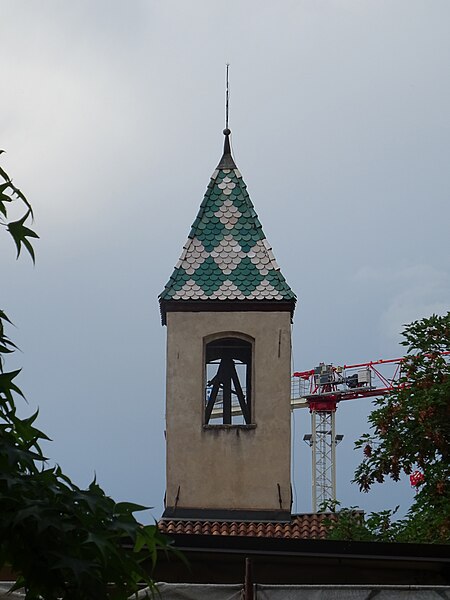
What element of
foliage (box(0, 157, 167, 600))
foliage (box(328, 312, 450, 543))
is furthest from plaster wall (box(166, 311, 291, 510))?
foliage (box(0, 157, 167, 600))

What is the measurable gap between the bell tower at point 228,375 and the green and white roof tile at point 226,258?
17 mm

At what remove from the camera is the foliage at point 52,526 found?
15.1ft

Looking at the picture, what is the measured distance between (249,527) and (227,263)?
4529mm

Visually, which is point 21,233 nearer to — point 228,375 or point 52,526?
point 52,526

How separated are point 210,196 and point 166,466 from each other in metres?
4.66

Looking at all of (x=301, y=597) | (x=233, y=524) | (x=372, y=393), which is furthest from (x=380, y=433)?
(x=372, y=393)

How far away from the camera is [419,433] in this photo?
59.3 feet

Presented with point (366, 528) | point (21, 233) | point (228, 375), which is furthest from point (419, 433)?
point (21, 233)

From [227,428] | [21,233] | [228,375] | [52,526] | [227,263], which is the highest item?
[227,263]

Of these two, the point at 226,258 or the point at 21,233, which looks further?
the point at 226,258

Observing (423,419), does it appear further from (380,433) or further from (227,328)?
(227,328)

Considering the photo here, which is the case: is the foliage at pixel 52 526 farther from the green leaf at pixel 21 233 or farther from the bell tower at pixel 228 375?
the bell tower at pixel 228 375

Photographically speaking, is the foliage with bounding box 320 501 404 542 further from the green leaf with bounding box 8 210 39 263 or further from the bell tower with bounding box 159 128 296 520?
the green leaf with bounding box 8 210 39 263

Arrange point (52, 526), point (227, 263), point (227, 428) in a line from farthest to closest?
1. point (227, 263)
2. point (227, 428)
3. point (52, 526)
